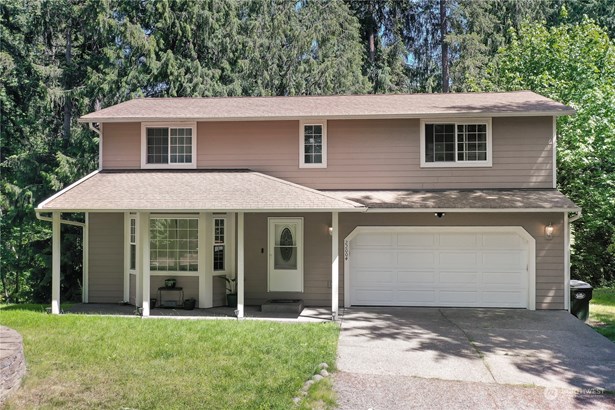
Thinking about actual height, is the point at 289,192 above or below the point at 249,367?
above

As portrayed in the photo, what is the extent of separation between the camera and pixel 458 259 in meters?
11.3

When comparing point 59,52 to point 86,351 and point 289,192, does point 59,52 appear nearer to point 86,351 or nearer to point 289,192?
point 289,192

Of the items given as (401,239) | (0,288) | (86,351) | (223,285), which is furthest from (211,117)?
(0,288)

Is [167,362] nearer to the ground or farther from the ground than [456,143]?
nearer to the ground

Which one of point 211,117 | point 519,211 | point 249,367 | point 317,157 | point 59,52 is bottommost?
point 249,367

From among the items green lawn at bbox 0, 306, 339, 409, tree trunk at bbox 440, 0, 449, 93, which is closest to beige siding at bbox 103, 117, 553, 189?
green lawn at bbox 0, 306, 339, 409

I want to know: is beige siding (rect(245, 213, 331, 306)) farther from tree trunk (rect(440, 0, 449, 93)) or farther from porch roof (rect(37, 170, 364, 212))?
tree trunk (rect(440, 0, 449, 93))

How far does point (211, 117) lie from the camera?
12.0 m

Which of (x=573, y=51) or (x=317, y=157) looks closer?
(x=317, y=157)

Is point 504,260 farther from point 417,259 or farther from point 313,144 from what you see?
point 313,144

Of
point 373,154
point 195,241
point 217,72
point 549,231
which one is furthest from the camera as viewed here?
point 217,72

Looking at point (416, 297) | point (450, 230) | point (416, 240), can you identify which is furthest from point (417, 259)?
point (450, 230)

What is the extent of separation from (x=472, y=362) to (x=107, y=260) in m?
8.93

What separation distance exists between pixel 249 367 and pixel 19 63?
19.6 m
